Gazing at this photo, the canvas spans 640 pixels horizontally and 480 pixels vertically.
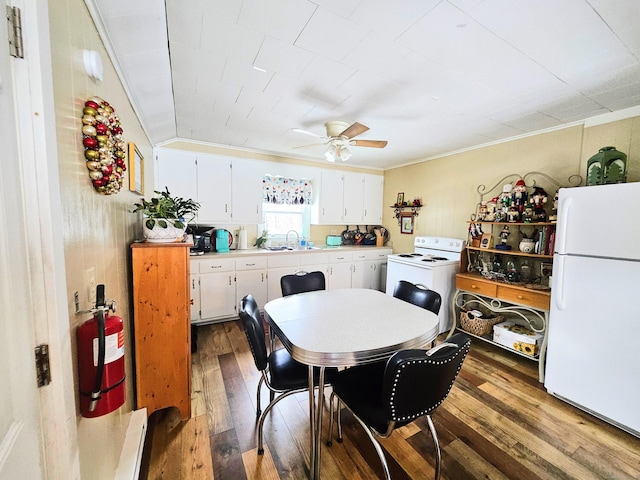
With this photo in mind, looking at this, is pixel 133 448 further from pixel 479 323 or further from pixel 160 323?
pixel 479 323

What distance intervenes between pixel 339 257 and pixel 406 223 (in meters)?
1.26

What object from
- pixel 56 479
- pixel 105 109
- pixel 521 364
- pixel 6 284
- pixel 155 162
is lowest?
pixel 521 364

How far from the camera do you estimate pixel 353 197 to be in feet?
15.1

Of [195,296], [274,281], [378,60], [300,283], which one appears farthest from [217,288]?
[378,60]

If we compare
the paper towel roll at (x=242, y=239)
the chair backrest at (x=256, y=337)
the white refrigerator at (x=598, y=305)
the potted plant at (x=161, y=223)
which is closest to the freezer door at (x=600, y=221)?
the white refrigerator at (x=598, y=305)

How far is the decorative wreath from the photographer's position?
101 centimetres

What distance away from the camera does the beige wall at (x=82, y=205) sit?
2.75 feet

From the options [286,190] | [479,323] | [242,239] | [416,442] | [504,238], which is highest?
[286,190]

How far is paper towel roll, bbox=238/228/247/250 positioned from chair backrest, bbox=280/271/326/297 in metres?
1.62

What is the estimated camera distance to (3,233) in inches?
23.5

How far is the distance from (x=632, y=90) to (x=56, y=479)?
3658 millimetres

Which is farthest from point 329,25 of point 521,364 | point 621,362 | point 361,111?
point 521,364

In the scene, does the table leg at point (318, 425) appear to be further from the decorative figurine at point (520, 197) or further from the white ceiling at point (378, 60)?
the decorative figurine at point (520, 197)

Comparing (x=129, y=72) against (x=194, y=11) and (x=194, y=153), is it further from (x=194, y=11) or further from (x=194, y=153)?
(x=194, y=153)
